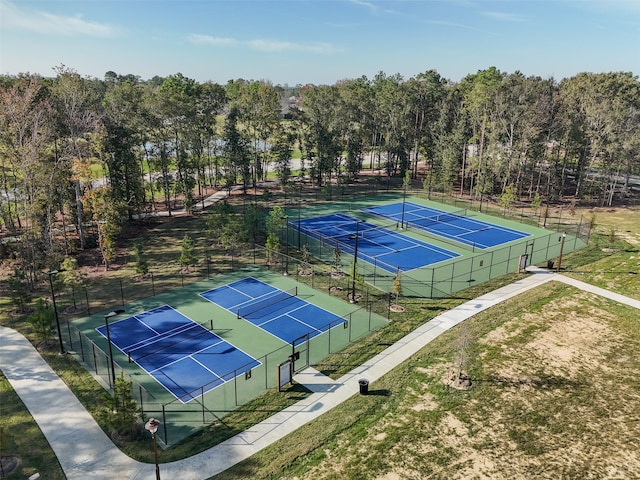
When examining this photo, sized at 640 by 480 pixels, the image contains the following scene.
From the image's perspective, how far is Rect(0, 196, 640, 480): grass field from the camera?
14539 mm

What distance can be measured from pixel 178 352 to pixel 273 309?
593cm

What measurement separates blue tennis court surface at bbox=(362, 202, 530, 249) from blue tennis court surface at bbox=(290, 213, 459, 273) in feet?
10.8

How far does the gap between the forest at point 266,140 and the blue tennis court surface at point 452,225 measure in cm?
772

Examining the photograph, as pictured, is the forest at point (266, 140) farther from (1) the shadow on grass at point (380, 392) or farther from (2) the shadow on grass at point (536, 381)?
(2) the shadow on grass at point (536, 381)

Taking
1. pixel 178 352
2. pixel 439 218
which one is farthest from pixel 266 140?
pixel 178 352

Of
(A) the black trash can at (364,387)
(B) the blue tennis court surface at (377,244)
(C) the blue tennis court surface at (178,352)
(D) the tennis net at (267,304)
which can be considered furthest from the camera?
(B) the blue tennis court surface at (377,244)

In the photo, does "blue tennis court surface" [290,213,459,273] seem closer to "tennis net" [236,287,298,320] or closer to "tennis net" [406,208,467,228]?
"tennis net" [406,208,467,228]

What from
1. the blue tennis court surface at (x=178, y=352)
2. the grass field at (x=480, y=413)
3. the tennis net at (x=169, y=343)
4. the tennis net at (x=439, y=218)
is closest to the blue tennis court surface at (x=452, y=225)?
the tennis net at (x=439, y=218)

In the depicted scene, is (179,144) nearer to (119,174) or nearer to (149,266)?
(119,174)

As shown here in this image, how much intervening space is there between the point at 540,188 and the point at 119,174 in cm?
4531

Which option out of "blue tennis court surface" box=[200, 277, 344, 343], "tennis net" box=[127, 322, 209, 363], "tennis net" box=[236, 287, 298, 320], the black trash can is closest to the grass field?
the black trash can

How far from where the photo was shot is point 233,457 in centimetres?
1482

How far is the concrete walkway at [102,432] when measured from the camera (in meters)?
14.4

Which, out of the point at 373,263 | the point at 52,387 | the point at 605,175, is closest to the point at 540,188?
the point at 605,175
